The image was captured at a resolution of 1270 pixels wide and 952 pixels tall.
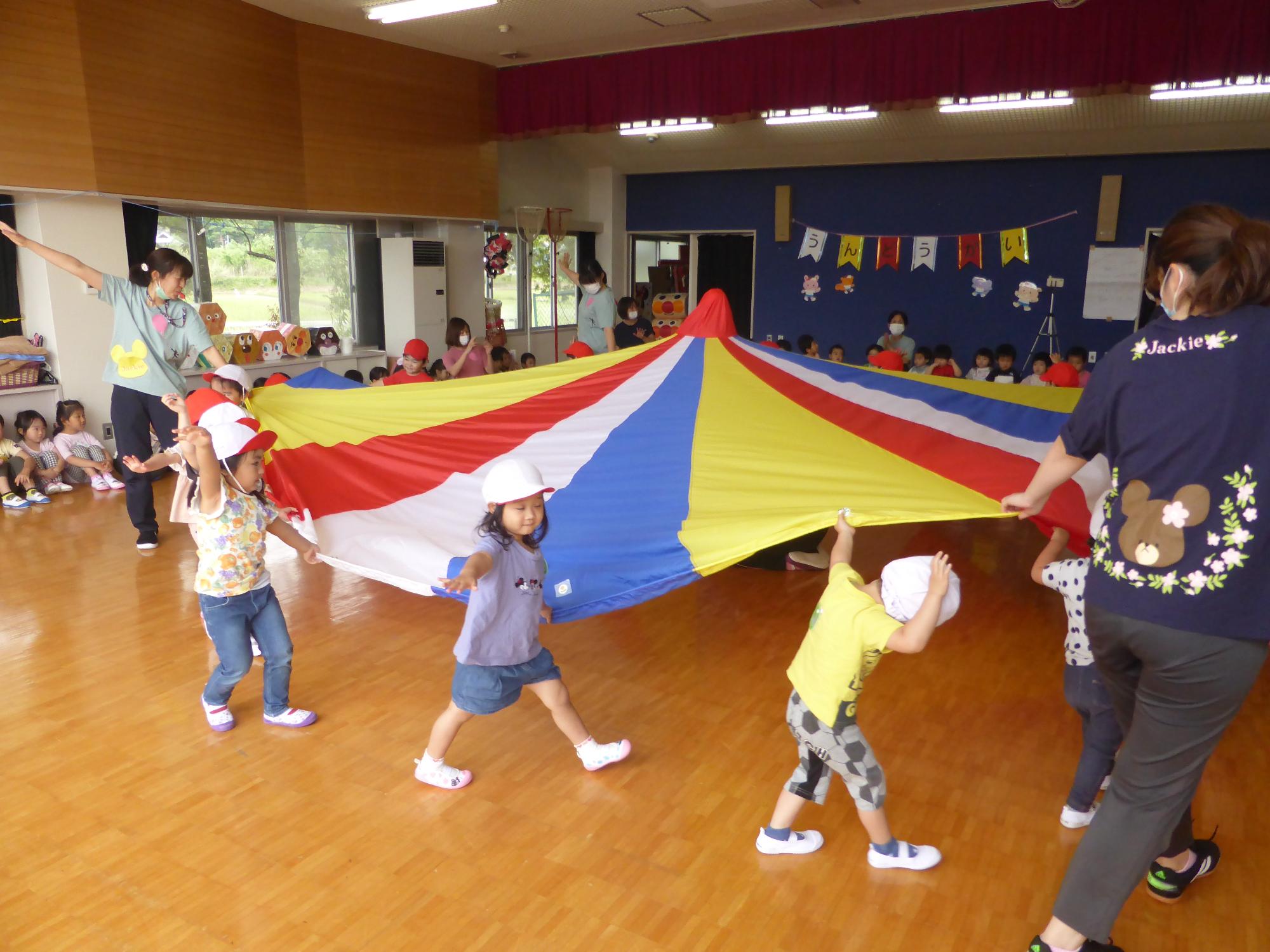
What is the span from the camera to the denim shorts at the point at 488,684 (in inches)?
84.5

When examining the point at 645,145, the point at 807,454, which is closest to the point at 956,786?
the point at 807,454

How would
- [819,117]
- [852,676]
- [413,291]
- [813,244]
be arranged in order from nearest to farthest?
[852,676] < [819,117] < [413,291] < [813,244]

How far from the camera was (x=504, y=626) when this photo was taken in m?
2.13

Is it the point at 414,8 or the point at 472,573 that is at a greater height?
the point at 414,8

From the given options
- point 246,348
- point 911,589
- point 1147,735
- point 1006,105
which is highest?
point 1006,105

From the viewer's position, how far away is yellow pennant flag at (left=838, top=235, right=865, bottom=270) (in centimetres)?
827

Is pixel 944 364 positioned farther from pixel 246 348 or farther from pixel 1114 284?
pixel 246 348

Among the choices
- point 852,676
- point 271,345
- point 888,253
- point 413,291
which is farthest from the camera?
point 888,253

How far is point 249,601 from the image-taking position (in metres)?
2.40

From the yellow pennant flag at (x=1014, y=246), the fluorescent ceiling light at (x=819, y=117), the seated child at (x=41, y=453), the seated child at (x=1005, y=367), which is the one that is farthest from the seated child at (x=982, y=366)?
the seated child at (x=41, y=453)

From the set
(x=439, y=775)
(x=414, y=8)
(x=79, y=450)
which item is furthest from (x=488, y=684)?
(x=414, y=8)

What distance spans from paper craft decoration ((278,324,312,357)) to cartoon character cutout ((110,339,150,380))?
290cm

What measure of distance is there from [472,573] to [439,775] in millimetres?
625

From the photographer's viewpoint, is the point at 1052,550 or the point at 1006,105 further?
the point at 1006,105
